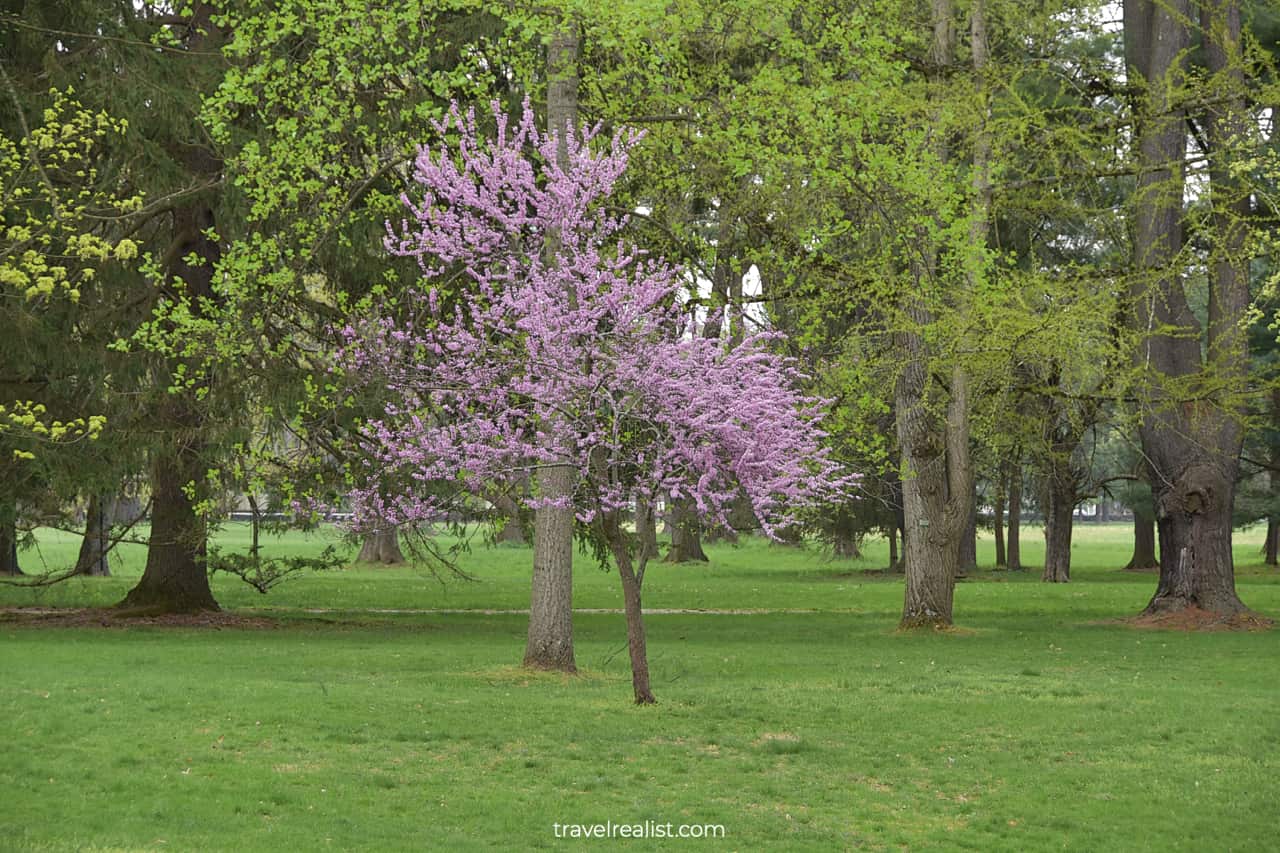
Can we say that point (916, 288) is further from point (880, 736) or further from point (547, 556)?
point (880, 736)

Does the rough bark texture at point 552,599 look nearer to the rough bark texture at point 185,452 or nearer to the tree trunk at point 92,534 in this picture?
the rough bark texture at point 185,452

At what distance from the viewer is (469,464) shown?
529 inches

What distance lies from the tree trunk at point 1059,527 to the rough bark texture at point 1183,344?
13.9 meters

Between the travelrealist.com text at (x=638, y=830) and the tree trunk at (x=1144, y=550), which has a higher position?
the tree trunk at (x=1144, y=550)

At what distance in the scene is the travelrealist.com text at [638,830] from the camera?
10180 mm

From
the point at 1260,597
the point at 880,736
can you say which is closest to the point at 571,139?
the point at 880,736

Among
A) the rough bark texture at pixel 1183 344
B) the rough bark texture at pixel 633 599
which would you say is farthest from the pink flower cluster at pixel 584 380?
the rough bark texture at pixel 1183 344

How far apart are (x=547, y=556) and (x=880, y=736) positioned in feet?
17.1

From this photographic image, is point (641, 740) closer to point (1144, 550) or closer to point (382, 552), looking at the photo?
point (382, 552)

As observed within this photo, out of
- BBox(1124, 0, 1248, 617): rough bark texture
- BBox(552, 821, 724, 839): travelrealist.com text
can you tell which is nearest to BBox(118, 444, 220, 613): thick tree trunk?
BBox(552, 821, 724, 839): travelrealist.com text

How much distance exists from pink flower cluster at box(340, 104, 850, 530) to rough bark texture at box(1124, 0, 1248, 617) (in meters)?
12.4

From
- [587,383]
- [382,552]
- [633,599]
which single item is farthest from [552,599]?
[382,552]

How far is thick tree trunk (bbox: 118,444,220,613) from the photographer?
943 inches

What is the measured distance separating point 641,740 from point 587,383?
10.0ft
